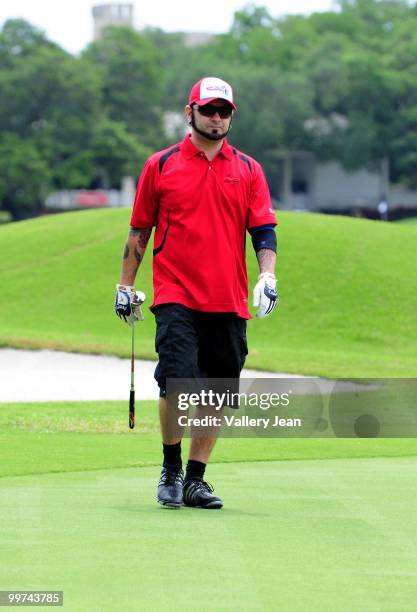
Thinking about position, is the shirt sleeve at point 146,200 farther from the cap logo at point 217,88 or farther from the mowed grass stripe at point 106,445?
the mowed grass stripe at point 106,445

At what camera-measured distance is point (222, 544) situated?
6.30 m

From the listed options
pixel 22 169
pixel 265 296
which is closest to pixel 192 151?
pixel 265 296

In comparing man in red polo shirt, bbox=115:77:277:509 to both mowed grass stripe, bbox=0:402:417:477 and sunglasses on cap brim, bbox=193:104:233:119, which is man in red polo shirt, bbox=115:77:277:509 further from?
mowed grass stripe, bbox=0:402:417:477

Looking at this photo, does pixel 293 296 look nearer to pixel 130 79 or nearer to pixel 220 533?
pixel 220 533

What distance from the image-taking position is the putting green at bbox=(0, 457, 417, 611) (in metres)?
5.24

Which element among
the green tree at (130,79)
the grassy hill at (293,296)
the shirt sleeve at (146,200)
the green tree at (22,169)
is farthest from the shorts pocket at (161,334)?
the green tree at (130,79)

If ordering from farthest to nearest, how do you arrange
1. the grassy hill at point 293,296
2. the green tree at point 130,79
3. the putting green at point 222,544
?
the green tree at point 130,79 < the grassy hill at point 293,296 < the putting green at point 222,544

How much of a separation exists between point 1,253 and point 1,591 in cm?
2774

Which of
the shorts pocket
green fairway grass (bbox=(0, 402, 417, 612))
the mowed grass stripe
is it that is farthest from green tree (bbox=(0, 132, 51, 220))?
the shorts pocket

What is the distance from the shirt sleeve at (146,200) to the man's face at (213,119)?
32 centimetres

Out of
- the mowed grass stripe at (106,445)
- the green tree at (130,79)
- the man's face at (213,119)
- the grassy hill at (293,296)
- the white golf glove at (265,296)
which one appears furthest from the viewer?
the green tree at (130,79)

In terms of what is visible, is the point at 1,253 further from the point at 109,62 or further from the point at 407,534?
the point at 109,62

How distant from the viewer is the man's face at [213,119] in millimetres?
7820

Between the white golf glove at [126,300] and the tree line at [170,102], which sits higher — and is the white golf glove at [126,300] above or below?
below
